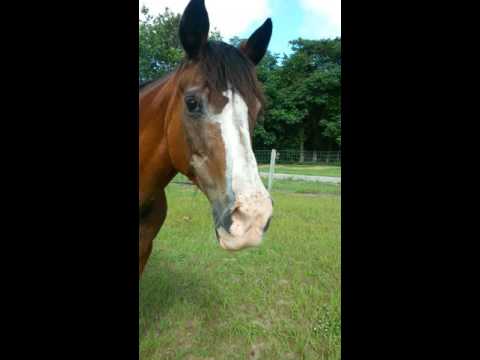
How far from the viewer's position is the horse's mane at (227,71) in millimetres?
1175

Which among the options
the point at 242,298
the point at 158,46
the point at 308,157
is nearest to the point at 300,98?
the point at 308,157

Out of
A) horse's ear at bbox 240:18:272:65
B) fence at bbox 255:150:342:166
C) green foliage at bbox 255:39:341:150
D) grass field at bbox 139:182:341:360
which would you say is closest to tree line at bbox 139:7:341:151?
green foliage at bbox 255:39:341:150

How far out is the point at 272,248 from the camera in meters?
3.96

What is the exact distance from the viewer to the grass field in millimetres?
2006

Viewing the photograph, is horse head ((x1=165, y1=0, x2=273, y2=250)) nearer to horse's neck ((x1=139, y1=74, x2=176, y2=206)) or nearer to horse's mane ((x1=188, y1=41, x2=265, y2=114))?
horse's mane ((x1=188, y1=41, x2=265, y2=114))

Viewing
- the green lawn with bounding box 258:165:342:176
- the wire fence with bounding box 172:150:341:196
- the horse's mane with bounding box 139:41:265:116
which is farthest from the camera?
the green lawn with bounding box 258:165:342:176

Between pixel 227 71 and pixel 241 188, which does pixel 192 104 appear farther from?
pixel 241 188

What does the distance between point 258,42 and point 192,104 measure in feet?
2.11

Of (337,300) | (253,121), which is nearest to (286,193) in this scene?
(337,300)

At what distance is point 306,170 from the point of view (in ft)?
41.5

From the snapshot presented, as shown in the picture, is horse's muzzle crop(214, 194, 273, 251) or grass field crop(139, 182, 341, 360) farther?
grass field crop(139, 182, 341, 360)

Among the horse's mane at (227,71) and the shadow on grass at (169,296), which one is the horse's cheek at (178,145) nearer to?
the horse's mane at (227,71)

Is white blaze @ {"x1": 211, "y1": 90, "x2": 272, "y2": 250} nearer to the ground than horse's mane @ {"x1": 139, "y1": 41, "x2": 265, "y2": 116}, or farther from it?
nearer to the ground
